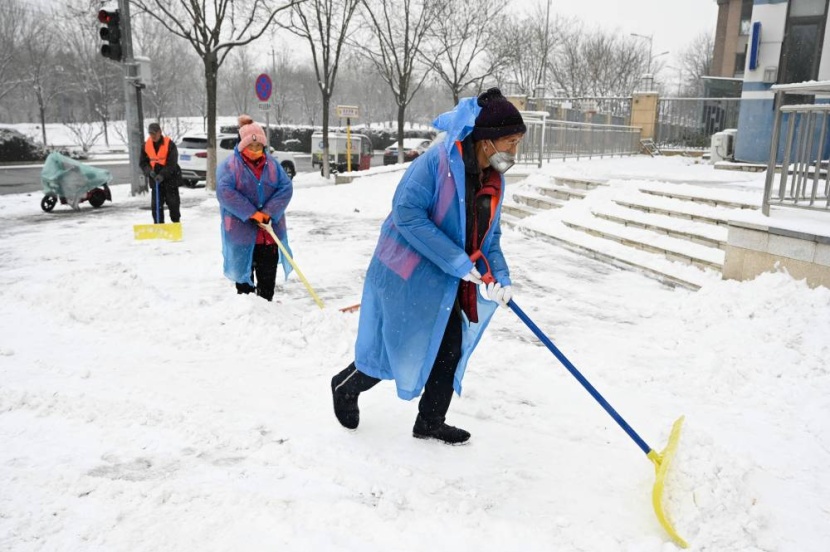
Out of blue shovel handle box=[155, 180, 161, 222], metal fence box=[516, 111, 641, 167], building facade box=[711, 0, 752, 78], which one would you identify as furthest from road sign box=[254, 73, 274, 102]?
building facade box=[711, 0, 752, 78]

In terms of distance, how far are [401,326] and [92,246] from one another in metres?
7.20

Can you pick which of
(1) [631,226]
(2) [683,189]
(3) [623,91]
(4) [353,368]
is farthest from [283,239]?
(3) [623,91]

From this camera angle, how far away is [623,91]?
43188 mm

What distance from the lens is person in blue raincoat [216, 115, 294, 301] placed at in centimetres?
493

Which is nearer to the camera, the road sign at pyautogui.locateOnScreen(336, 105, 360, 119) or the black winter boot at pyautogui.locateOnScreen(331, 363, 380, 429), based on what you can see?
the black winter boot at pyautogui.locateOnScreen(331, 363, 380, 429)

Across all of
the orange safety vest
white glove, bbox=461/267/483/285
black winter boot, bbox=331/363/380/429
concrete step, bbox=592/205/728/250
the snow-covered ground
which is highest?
the orange safety vest

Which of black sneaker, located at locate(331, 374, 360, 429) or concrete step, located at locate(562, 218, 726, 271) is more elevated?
concrete step, located at locate(562, 218, 726, 271)

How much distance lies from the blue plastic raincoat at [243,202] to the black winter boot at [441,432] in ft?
8.39

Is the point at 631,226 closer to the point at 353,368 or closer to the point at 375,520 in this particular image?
the point at 353,368

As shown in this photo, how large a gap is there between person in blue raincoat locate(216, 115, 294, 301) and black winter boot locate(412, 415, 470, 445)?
255 cm

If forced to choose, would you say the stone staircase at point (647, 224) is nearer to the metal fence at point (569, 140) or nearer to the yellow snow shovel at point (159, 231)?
the metal fence at point (569, 140)

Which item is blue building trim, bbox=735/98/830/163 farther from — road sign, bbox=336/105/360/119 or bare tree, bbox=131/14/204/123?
bare tree, bbox=131/14/204/123

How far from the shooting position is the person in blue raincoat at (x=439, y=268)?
2727mm

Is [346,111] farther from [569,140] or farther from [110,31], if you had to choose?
[110,31]
